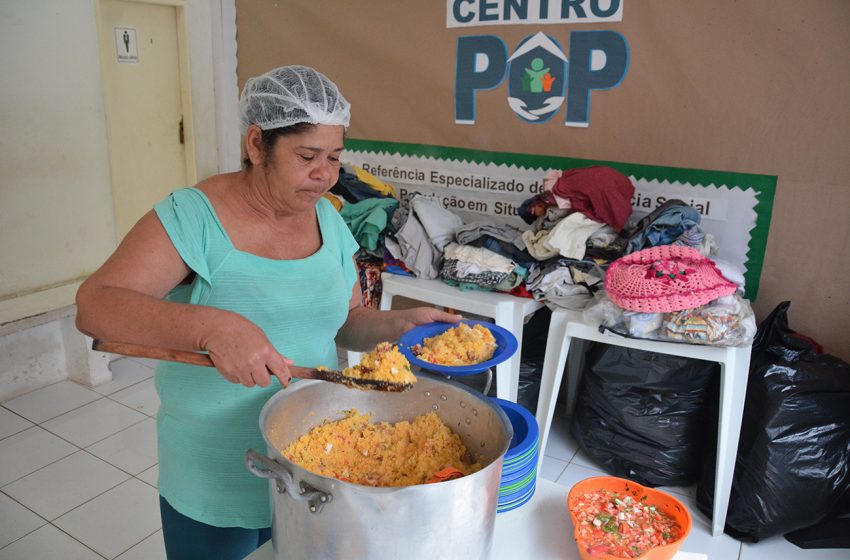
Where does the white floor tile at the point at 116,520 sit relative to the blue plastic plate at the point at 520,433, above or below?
below

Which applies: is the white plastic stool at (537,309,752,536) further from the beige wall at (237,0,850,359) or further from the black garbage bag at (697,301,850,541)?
the beige wall at (237,0,850,359)

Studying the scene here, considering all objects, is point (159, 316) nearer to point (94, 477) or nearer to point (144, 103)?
point (94, 477)

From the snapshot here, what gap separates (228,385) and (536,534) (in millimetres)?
661

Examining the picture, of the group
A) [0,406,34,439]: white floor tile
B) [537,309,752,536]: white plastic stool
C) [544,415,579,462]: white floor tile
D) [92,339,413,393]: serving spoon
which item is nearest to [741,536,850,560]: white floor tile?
[537,309,752,536]: white plastic stool

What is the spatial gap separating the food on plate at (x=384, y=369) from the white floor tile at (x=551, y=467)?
196 centimetres

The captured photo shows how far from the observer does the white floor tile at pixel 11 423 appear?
10.6 feet

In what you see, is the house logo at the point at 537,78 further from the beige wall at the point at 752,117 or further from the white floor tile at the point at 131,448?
the white floor tile at the point at 131,448

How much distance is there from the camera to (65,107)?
343 cm

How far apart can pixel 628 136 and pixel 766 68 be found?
61 cm

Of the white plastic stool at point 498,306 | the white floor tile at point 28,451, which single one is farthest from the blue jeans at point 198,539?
the white floor tile at point 28,451

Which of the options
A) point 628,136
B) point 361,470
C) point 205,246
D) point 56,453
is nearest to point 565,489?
point 361,470

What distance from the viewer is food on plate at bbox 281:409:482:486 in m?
1.15

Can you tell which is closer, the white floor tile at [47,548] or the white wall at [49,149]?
the white floor tile at [47,548]

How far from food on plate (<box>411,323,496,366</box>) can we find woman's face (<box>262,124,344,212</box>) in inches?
20.1
